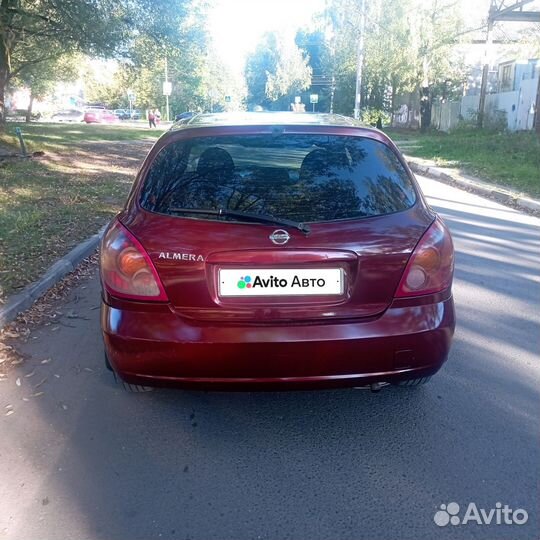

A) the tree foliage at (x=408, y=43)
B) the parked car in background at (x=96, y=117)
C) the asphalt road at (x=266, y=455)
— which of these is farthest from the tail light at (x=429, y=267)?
the parked car in background at (x=96, y=117)

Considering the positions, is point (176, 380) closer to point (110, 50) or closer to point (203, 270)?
point (203, 270)

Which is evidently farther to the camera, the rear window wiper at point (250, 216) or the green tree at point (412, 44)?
the green tree at point (412, 44)

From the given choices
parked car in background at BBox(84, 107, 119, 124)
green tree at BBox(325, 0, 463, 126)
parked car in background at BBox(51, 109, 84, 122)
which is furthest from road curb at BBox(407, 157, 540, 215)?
parked car in background at BBox(51, 109, 84, 122)

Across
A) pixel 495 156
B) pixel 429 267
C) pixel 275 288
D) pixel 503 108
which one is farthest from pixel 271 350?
pixel 503 108

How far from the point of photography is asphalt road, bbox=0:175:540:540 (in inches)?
96.0

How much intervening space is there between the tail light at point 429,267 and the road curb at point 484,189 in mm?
8074

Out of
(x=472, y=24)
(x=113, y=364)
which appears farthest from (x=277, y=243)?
(x=472, y=24)

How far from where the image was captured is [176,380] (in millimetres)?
2840

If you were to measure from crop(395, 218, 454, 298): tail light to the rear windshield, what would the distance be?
0.24m

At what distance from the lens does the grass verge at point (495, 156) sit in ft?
44.4

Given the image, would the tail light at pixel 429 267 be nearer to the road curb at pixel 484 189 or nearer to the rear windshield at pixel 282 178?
the rear windshield at pixel 282 178

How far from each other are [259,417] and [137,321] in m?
0.96

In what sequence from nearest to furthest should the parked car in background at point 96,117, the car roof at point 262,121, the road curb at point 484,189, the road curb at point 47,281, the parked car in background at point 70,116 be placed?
the car roof at point 262,121 → the road curb at point 47,281 → the road curb at point 484,189 → the parked car in background at point 96,117 → the parked car in background at point 70,116

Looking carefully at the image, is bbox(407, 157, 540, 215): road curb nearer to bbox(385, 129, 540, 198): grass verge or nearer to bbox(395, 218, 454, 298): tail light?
bbox(385, 129, 540, 198): grass verge
